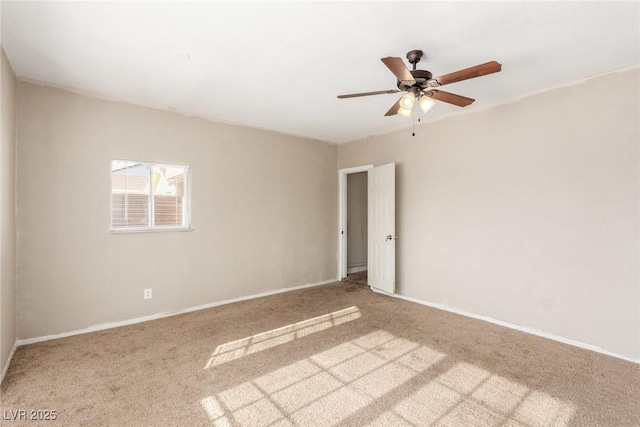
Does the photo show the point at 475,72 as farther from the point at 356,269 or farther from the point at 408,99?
the point at 356,269

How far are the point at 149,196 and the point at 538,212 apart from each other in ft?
14.6

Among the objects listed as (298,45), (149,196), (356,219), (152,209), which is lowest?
(356,219)

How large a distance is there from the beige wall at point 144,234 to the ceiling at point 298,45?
441 millimetres

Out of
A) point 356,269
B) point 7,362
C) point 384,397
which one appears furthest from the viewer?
point 356,269

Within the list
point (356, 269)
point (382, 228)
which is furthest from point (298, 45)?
point (356, 269)

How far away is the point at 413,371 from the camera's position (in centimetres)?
255

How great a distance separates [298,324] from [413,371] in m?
1.49

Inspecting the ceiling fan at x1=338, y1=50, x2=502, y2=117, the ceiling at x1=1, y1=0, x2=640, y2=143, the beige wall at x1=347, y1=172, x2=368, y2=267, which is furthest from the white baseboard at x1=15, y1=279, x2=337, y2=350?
the ceiling fan at x1=338, y1=50, x2=502, y2=117

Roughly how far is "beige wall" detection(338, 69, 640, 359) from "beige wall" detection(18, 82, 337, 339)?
1973mm

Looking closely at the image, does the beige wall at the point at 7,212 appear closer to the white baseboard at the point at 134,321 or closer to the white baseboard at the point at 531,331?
the white baseboard at the point at 134,321

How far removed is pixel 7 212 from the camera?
267 cm

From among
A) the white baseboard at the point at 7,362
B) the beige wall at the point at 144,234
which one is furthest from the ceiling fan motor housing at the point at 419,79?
the white baseboard at the point at 7,362

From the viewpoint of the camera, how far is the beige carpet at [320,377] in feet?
6.66

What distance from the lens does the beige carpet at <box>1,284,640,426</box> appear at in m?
2.03
